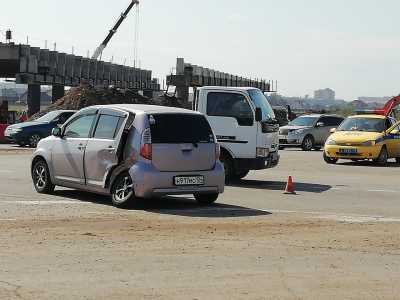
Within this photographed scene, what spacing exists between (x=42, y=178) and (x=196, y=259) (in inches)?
269

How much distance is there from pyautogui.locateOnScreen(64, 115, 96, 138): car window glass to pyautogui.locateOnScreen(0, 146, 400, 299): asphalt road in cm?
113

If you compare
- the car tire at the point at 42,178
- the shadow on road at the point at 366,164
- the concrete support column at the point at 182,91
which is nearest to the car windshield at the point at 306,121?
the shadow on road at the point at 366,164

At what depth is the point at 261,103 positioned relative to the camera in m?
17.4

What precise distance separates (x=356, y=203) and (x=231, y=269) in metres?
7.02

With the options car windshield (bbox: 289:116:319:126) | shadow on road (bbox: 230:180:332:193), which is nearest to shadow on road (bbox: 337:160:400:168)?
shadow on road (bbox: 230:180:332:193)

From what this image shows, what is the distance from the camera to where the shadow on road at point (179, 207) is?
12.0 m

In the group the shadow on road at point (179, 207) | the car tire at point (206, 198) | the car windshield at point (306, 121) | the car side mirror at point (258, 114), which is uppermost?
the car side mirror at point (258, 114)

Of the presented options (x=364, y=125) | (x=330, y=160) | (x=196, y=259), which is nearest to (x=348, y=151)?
(x=330, y=160)

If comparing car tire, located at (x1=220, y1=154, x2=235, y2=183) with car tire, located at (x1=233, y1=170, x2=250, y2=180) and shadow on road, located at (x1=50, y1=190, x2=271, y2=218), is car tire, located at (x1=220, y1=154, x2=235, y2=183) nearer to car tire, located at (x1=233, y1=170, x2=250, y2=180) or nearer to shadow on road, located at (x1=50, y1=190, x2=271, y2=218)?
car tire, located at (x1=233, y1=170, x2=250, y2=180)

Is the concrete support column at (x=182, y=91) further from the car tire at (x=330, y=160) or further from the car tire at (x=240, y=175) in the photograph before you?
the car tire at (x=240, y=175)

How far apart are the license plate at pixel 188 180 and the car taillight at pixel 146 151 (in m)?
0.59

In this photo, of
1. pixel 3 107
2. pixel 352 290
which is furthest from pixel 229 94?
pixel 3 107

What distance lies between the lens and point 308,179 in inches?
757

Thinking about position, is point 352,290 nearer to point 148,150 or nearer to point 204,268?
point 204,268
